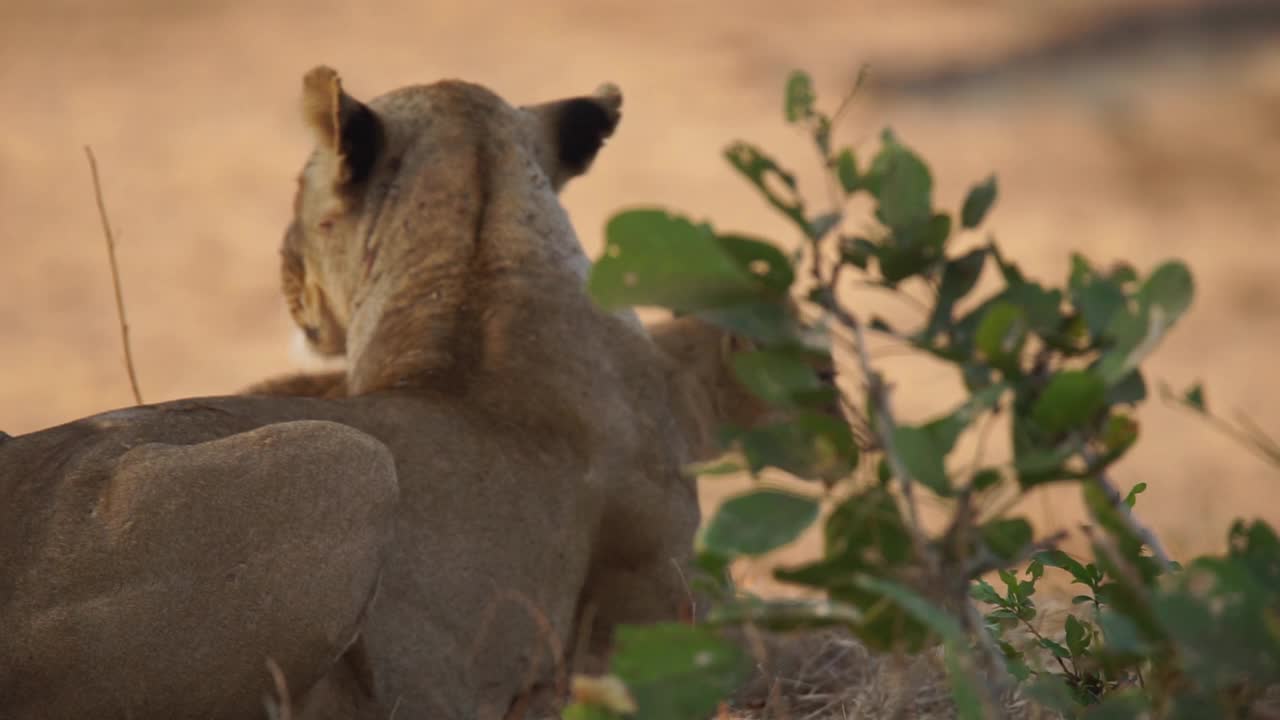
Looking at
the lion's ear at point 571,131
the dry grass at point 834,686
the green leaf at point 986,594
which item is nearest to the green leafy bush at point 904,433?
the dry grass at point 834,686

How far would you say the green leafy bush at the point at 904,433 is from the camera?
7.44 feet

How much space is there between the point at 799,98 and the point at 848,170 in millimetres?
134

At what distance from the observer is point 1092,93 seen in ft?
50.0

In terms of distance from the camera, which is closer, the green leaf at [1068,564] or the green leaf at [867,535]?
the green leaf at [867,535]

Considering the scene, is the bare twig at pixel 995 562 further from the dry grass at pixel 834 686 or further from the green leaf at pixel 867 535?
the dry grass at pixel 834 686

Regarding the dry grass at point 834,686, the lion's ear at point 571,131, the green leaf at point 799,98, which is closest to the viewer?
the green leaf at point 799,98

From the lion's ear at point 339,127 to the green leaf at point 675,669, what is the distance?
2269 mm

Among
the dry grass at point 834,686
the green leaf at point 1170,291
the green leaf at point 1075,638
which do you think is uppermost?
the green leaf at point 1170,291

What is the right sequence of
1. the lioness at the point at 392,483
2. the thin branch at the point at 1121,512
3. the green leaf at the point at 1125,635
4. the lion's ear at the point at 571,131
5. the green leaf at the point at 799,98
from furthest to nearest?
the lion's ear at the point at 571,131 → the lioness at the point at 392,483 → the green leaf at the point at 799,98 → the thin branch at the point at 1121,512 → the green leaf at the point at 1125,635

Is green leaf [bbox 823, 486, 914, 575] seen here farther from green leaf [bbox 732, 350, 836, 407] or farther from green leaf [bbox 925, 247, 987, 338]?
green leaf [bbox 925, 247, 987, 338]

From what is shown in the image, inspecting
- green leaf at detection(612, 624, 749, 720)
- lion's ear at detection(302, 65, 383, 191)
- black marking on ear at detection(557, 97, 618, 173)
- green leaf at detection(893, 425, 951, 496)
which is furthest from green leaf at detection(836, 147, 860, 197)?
black marking on ear at detection(557, 97, 618, 173)

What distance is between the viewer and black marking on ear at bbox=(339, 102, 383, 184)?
433 centimetres

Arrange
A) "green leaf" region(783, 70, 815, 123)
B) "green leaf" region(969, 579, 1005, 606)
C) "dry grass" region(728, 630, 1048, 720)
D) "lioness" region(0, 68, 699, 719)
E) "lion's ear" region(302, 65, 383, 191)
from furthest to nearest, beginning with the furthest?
"lion's ear" region(302, 65, 383, 191) → "green leaf" region(969, 579, 1005, 606) → "dry grass" region(728, 630, 1048, 720) → "lioness" region(0, 68, 699, 719) → "green leaf" region(783, 70, 815, 123)

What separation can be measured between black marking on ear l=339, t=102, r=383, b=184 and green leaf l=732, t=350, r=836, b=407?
7.00ft
